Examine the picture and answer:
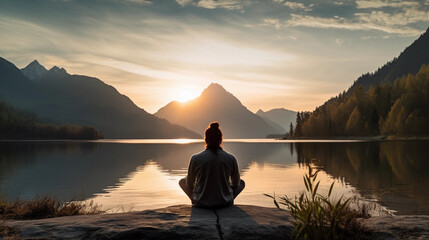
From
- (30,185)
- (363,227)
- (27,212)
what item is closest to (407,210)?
(363,227)

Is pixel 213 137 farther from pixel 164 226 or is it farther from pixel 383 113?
pixel 383 113

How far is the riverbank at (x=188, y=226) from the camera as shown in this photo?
7.26 m

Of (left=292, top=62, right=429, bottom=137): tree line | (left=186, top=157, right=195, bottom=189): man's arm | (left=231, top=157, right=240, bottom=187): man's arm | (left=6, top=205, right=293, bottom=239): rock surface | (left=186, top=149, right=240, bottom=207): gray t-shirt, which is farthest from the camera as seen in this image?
(left=292, top=62, right=429, bottom=137): tree line

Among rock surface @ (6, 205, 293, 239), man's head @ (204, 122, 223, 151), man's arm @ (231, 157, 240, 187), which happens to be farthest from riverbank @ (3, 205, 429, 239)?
man's head @ (204, 122, 223, 151)

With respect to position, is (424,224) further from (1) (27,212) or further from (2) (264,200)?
(2) (264,200)

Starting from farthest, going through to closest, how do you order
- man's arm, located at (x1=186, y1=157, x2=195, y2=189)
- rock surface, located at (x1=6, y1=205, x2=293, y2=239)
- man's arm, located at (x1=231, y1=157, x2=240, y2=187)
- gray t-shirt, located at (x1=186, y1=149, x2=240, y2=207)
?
man's arm, located at (x1=231, y1=157, x2=240, y2=187)
man's arm, located at (x1=186, y1=157, x2=195, y2=189)
gray t-shirt, located at (x1=186, y1=149, x2=240, y2=207)
rock surface, located at (x1=6, y1=205, x2=293, y2=239)

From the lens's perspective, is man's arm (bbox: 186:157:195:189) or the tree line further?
the tree line

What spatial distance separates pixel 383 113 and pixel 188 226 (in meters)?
146

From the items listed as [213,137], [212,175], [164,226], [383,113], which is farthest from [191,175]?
[383,113]

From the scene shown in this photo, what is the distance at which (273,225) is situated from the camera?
777cm

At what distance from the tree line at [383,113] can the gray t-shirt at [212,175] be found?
4765 inches

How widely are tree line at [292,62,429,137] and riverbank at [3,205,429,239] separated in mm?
120480

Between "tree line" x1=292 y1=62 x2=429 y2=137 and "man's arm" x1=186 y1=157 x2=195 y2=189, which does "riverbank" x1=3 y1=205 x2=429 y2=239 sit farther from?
"tree line" x1=292 y1=62 x2=429 y2=137

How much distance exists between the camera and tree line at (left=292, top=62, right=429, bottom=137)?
118 metres
